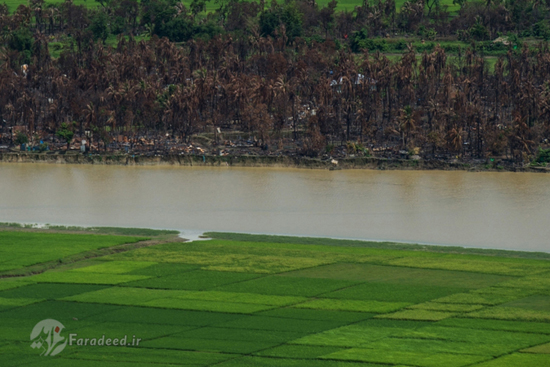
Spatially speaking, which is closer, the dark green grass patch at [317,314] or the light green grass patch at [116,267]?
the dark green grass patch at [317,314]

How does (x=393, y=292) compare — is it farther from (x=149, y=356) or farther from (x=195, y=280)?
(x=149, y=356)

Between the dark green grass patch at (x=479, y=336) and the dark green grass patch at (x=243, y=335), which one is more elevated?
the dark green grass patch at (x=243, y=335)

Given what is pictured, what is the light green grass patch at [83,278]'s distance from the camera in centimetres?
3934

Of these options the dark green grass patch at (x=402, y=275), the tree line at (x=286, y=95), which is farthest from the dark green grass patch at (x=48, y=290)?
the tree line at (x=286, y=95)

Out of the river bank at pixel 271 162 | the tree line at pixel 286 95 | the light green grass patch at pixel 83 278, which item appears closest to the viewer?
the light green grass patch at pixel 83 278

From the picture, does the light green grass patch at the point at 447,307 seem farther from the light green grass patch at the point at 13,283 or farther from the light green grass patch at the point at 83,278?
the light green grass patch at the point at 13,283

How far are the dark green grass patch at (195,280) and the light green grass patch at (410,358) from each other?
35.5 feet

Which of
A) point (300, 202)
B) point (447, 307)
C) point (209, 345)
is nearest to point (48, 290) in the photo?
point (209, 345)

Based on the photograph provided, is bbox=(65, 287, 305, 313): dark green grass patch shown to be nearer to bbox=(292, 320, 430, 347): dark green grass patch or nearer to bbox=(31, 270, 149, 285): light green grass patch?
bbox=(31, 270, 149, 285): light green grass patch

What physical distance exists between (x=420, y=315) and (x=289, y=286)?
6.97 m

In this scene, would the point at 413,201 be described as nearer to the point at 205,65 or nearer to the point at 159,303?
the point at 159,303

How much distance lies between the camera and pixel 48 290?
3753cm

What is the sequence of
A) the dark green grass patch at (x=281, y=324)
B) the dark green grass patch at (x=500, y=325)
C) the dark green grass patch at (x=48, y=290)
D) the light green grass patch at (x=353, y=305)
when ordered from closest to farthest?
the dark green grass patch at (x=500, y=325) → the dark green grass patch at (x=281, y=324) → the light green grass patch at (x=353, y=305) → the dark green grass patch at (x=48, y=290)

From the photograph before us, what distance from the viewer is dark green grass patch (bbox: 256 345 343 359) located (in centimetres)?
2859
